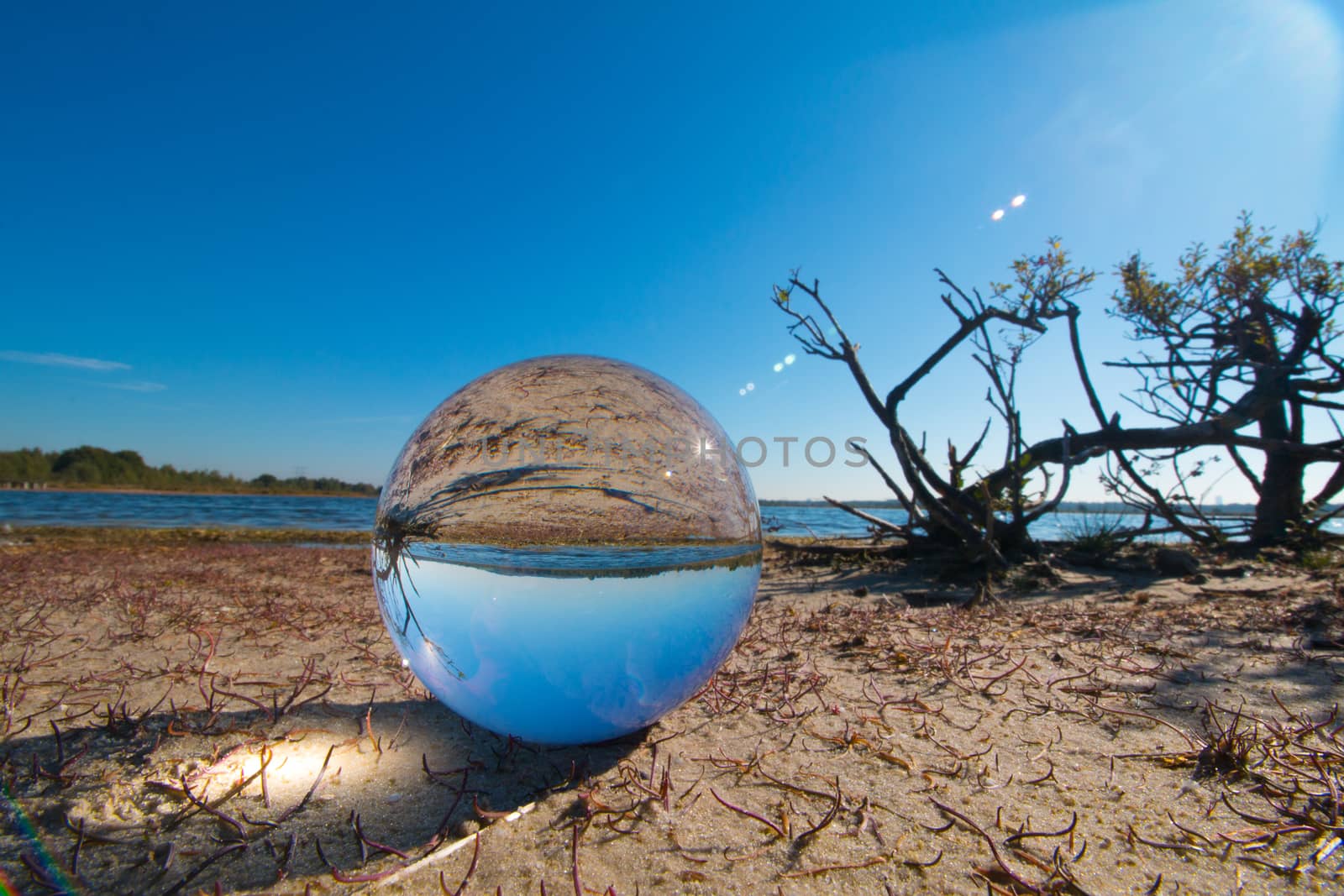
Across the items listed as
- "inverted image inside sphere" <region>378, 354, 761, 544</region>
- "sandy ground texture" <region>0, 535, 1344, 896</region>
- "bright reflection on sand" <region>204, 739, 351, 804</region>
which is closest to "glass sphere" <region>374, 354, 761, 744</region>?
"inverted image inside sphere" <region>378, 354, 761, 544</region>

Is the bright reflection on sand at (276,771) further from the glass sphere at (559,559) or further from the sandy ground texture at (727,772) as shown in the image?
the glass sphere at (559,559)

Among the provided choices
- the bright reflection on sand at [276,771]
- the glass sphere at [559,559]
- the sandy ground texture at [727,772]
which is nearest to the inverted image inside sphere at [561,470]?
the glass sphere at [559,559]

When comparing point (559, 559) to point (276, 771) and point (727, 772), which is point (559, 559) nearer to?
point (727, 772)

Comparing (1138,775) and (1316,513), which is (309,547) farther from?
(1316,513)

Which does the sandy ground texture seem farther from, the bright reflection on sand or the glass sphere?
the glass sphere

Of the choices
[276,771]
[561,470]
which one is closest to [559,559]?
[561,470]

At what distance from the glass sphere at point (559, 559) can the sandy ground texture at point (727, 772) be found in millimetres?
178

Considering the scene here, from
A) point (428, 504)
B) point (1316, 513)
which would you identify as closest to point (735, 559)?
point (428, 504)

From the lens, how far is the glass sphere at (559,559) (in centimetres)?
189

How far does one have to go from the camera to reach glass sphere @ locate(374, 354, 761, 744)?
6.21 ft

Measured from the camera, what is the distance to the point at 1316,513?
27.6ft

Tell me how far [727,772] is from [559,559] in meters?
1.00

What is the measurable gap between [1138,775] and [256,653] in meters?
4.40

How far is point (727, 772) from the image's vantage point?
6.84 feet
